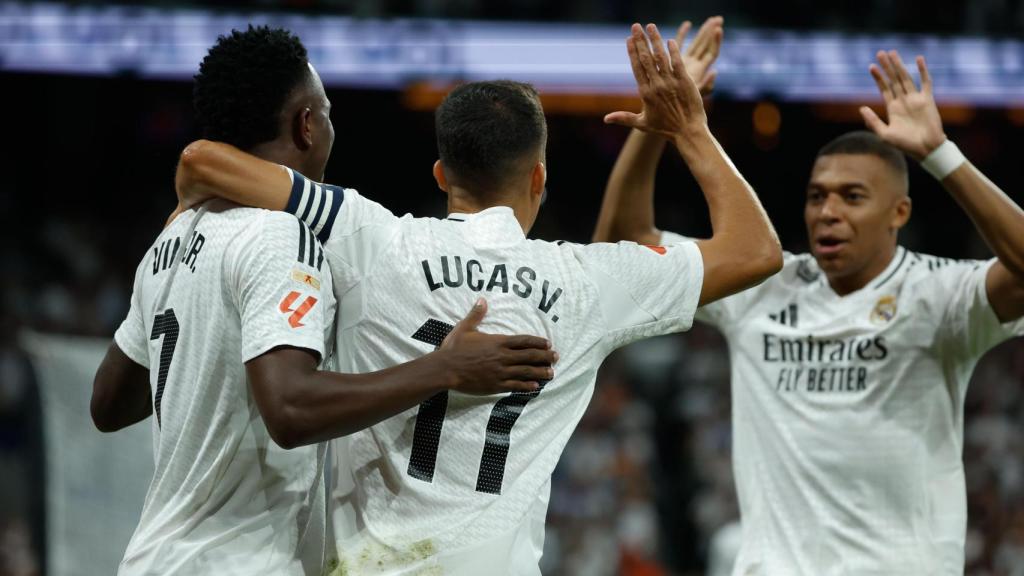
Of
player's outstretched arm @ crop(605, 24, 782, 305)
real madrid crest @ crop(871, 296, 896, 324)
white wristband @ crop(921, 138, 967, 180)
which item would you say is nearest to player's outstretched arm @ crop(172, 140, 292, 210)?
player's outstretched arm @ crop(605, 24, 782, 305)

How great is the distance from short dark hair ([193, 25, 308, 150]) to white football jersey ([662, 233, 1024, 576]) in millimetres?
1888

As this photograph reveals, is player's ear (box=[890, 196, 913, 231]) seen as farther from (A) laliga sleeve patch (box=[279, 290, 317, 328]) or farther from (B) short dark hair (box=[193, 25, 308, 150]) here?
(A) laliga sleeve patch (box=[279, 290, 317, 328])

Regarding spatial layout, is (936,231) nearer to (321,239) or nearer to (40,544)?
(40,544)

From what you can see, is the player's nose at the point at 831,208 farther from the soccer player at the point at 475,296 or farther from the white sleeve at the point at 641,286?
the white sleeve at the point at 641,286

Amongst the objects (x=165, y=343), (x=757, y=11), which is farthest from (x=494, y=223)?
(x=757, y=11)

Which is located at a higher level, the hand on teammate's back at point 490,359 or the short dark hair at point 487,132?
the short dark hair at point 487,132

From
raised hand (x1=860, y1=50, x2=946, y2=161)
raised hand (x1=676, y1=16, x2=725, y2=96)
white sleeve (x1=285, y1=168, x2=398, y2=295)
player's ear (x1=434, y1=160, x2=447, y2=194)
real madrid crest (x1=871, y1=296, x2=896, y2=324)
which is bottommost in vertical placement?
real madrid crest (x1=871, y1=296, x2=896, y2=324)

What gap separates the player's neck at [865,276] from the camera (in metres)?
4.75

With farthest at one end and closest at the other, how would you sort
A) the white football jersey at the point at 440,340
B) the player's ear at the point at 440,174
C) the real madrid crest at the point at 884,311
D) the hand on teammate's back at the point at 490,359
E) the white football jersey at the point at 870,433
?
the real madrid crest at the point at 884,311, the white football jersey at the point at 870,433, the player's ear at the point at 440,174, the white football jersey at the point at 440,340, the hand on teammate's back at the point at 490,359

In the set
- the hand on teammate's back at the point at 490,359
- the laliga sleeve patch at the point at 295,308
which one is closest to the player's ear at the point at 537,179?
the hand on teammate's back at the point at 490,359

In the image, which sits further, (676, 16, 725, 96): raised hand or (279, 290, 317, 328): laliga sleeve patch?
(676, 16, 725, 96): raised hand

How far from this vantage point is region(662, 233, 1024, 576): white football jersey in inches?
170

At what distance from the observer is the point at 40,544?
648 cm

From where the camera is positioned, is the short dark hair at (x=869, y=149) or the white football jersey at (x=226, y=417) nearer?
the white football jersey at (x=226, y=417)
